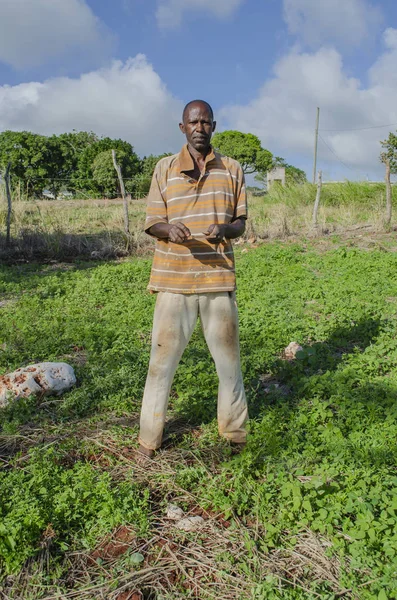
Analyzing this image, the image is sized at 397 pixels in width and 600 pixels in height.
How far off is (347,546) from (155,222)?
2007mm

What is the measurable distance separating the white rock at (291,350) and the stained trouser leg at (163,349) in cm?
209

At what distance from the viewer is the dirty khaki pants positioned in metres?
2.98

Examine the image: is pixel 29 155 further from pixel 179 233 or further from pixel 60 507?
pixel 60 507

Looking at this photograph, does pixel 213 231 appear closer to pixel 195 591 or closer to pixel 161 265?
pixel 161 265

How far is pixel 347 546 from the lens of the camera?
7.77 feet

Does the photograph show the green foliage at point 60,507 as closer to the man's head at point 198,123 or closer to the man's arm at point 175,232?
the man's arm at point 175,232

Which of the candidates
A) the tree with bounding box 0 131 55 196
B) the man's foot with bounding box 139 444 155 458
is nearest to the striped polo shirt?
the man's foot with bounding box 139 444 155 458

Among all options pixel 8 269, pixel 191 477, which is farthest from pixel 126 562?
pixel 8 269

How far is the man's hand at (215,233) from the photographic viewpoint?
107 inches

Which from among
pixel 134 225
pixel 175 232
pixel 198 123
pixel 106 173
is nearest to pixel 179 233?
pixel 175 232

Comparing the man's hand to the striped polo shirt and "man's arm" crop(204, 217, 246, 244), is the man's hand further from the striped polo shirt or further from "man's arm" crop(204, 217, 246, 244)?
the striped polo shirt

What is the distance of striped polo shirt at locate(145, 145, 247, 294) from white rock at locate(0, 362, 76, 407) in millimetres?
1593

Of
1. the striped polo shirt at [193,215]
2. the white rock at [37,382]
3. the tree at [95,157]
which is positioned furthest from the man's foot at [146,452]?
the tree at [95,157]

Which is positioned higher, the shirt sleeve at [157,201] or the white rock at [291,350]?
the shirt sleeve at [157,201]
